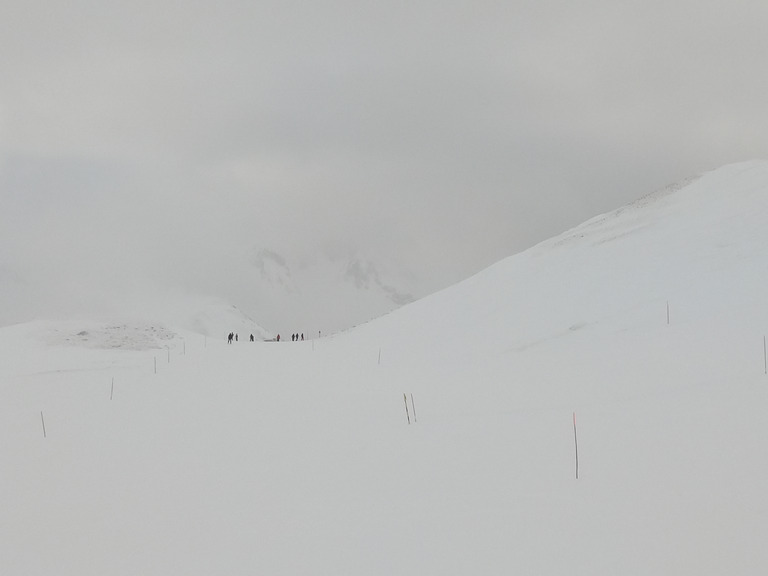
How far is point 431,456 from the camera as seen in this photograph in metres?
10.3

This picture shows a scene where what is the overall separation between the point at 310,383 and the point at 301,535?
12164 mm

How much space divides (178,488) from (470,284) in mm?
34806

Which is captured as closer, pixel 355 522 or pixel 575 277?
pixel 355 522

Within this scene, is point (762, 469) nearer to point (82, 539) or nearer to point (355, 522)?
point (355, 522)

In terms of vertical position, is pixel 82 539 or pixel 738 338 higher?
pixel 738 338

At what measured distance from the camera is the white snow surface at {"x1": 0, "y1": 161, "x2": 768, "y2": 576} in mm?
7070

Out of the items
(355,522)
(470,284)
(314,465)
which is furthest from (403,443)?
(470,284)

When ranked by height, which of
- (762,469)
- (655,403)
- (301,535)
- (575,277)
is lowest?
(301,535)

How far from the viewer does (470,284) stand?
42750mm

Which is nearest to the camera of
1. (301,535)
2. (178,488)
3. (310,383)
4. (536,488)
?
(301,535)

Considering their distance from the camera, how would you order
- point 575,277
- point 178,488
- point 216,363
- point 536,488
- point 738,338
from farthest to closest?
point 575,277 < point 216,363 < point 738,338 < point 178,488 < point 536,488

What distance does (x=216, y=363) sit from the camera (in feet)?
83.3

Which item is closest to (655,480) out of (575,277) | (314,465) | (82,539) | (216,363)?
(314,465)

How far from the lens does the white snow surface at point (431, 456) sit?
7070 mm
